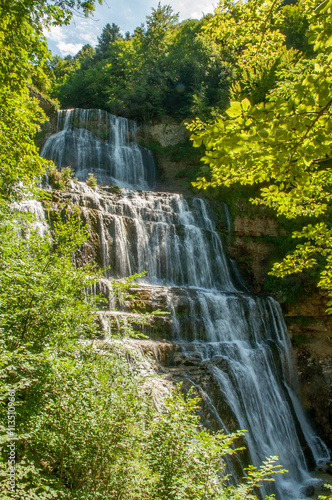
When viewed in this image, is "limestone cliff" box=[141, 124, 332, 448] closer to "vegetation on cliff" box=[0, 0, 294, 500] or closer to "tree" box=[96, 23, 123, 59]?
"vegetation on cliff" box=[0, 0, 294, 500]

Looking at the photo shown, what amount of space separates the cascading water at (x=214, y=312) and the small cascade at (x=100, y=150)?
18.2 ft

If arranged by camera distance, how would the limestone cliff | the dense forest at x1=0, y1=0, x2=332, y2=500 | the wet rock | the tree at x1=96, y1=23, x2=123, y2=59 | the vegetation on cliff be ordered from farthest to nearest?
the tree at x1=96, y1=23, x2=123, y2=59 → the limestone cliff → the wet rock → the vegetation on cliff → the dense forest at x1=0, y1=0, x2=332, y2=500

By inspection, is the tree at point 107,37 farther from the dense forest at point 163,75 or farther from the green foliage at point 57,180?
the green foliage at point 57,180

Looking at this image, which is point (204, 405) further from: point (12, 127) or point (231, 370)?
point (12, 127)

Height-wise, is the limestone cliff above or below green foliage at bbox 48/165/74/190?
below

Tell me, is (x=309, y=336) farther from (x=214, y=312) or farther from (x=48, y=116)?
(x=48, y=116)

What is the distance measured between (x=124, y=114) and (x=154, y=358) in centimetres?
2255

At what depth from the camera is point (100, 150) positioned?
21.3 m

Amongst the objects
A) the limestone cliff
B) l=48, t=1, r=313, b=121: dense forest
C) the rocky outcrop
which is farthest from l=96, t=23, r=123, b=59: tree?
the limestone cliff

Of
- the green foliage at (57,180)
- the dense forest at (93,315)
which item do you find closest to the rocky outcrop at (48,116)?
the green foliage at (57,180)

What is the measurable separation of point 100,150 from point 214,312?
46.8 ft

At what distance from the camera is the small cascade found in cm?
2008

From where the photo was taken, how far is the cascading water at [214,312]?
8.99 metres

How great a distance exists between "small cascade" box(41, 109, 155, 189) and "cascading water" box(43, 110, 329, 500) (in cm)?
555
